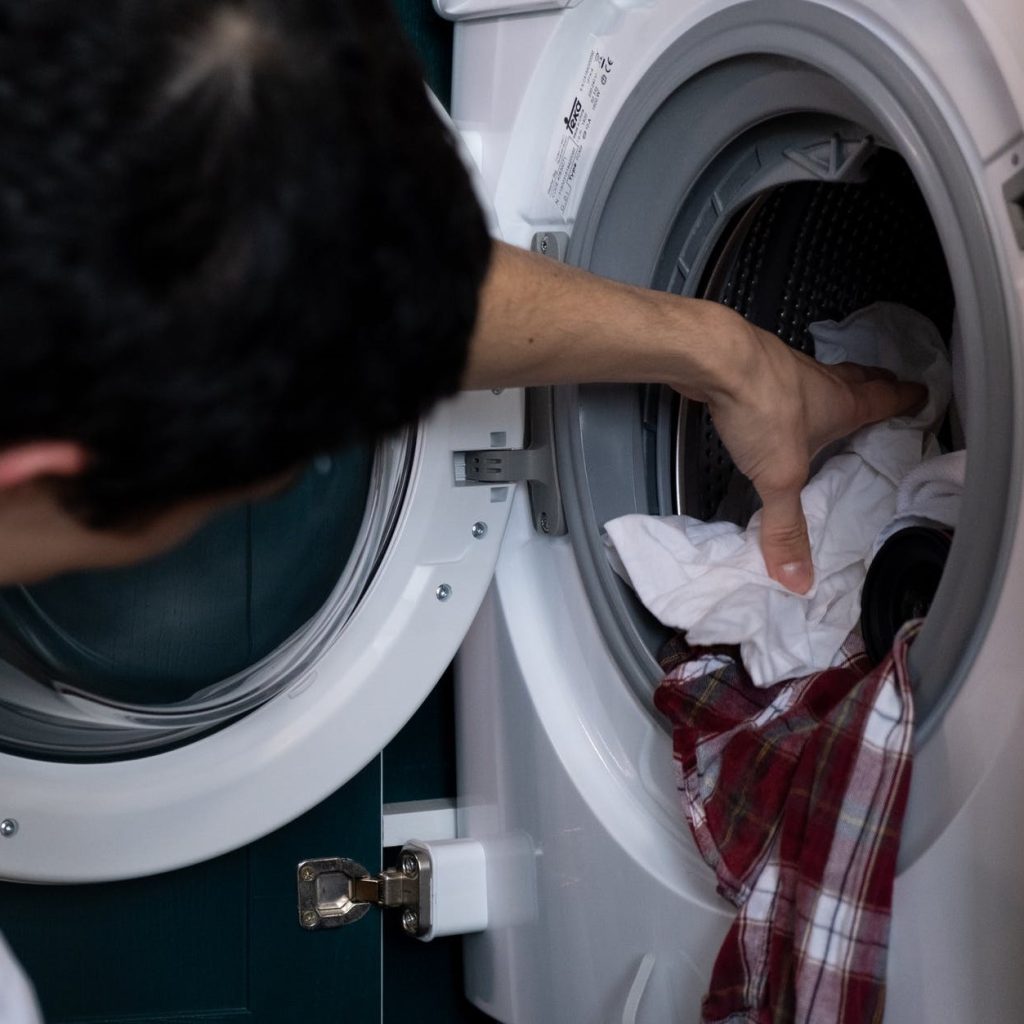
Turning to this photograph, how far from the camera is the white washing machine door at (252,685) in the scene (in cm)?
87

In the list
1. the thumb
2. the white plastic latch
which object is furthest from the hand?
the white plastic latch

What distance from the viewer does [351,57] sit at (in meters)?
0.43

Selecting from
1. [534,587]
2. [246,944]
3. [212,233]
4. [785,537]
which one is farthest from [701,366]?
[246,944]

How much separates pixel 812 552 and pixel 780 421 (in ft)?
0.29

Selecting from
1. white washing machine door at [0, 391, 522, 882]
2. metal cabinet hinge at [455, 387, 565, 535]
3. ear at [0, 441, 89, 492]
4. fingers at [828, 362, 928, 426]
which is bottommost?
white washing machine door at [0, 391, 522, 882]

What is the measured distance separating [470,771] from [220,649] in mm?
242

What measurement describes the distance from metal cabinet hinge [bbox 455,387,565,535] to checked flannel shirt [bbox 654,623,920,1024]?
17 cm

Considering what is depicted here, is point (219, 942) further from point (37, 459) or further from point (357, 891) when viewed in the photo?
point (37, 459)

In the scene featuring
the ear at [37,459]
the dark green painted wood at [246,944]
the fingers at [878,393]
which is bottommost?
the dark green painted wood at [246,944]

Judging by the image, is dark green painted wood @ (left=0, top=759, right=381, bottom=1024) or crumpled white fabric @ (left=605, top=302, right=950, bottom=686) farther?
dark green painted wood @ (left=0, top=759, right=381, bottom=1024)

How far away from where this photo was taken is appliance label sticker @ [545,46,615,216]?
2.85 feet

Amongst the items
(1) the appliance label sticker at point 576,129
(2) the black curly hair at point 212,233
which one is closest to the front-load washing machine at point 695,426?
(1) the appliance label sticker at point 576,129

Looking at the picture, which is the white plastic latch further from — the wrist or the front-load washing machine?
the wrist

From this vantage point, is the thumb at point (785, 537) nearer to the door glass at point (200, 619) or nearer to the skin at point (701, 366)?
the skin at point (701, 366)
